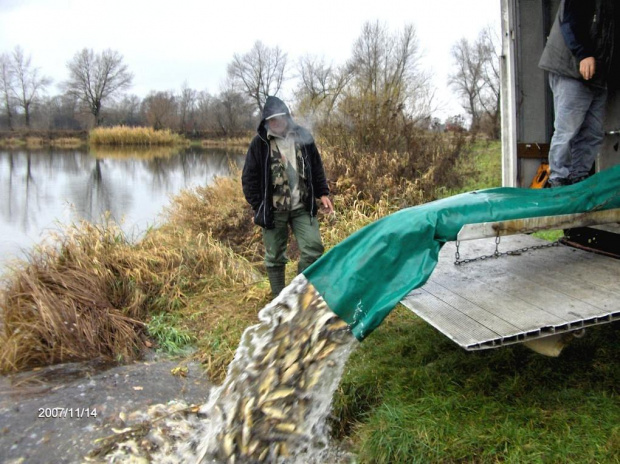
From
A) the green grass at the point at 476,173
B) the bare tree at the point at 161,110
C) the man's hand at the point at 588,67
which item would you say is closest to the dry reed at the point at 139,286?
the green grass at the point at 476,173

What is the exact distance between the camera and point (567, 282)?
3254 millimetres

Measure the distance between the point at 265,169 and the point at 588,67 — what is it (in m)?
2.71

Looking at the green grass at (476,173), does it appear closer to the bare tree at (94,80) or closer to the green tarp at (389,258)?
the green tarp at (389,258)

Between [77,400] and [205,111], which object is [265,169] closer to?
[77,400]

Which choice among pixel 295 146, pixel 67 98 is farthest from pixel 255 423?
pixel 67 98

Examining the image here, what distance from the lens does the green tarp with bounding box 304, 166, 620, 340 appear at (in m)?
2.72

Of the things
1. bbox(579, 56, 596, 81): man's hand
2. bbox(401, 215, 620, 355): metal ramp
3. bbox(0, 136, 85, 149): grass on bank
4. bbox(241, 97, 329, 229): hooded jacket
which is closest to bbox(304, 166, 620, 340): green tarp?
bbox(401, 215, 620, 355): metal ramp

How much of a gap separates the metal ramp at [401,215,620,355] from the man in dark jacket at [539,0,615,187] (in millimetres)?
638

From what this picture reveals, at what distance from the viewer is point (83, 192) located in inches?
665

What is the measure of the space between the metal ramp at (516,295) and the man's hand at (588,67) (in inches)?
50.0

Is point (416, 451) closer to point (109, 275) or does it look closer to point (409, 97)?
point (109, 275)

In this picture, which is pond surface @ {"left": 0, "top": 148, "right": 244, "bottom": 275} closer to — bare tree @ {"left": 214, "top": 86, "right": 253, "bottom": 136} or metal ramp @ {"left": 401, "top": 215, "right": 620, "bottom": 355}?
metal ramp @ {"left": 401, "top": 215, "right": 620, "bottom": 355}

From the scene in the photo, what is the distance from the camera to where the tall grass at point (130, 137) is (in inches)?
1602

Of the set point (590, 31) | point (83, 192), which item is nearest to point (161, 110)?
point (83, 192)
